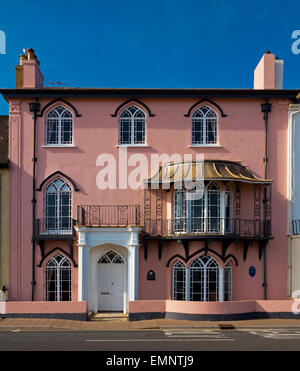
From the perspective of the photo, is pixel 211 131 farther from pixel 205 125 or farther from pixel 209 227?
pixel 209 227

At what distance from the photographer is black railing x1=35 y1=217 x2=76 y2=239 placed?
1877 cm

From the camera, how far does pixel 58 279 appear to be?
18.9 meters

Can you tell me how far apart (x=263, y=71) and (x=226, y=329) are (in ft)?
36.6

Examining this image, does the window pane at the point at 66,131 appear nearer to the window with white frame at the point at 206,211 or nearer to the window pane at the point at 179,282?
the window with white frame at the point at 206,211

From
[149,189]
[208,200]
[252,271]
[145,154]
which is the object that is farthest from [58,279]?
[252,271]

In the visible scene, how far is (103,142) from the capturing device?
763 inches

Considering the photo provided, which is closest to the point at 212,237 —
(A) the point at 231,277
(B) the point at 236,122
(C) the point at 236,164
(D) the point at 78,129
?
(A) the point at 231,277

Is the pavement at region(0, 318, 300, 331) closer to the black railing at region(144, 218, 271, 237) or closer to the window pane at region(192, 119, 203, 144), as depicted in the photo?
the black railing at region(144, 218, 271, 237)

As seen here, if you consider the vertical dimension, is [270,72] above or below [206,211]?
above

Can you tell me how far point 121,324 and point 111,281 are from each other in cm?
285

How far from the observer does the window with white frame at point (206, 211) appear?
17969mm

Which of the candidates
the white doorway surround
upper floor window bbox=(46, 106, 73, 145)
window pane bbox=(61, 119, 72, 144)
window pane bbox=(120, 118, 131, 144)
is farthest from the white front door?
upper floor window bbox=(46, 106, 73, 145)

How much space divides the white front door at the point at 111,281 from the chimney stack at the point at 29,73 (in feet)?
26.9
